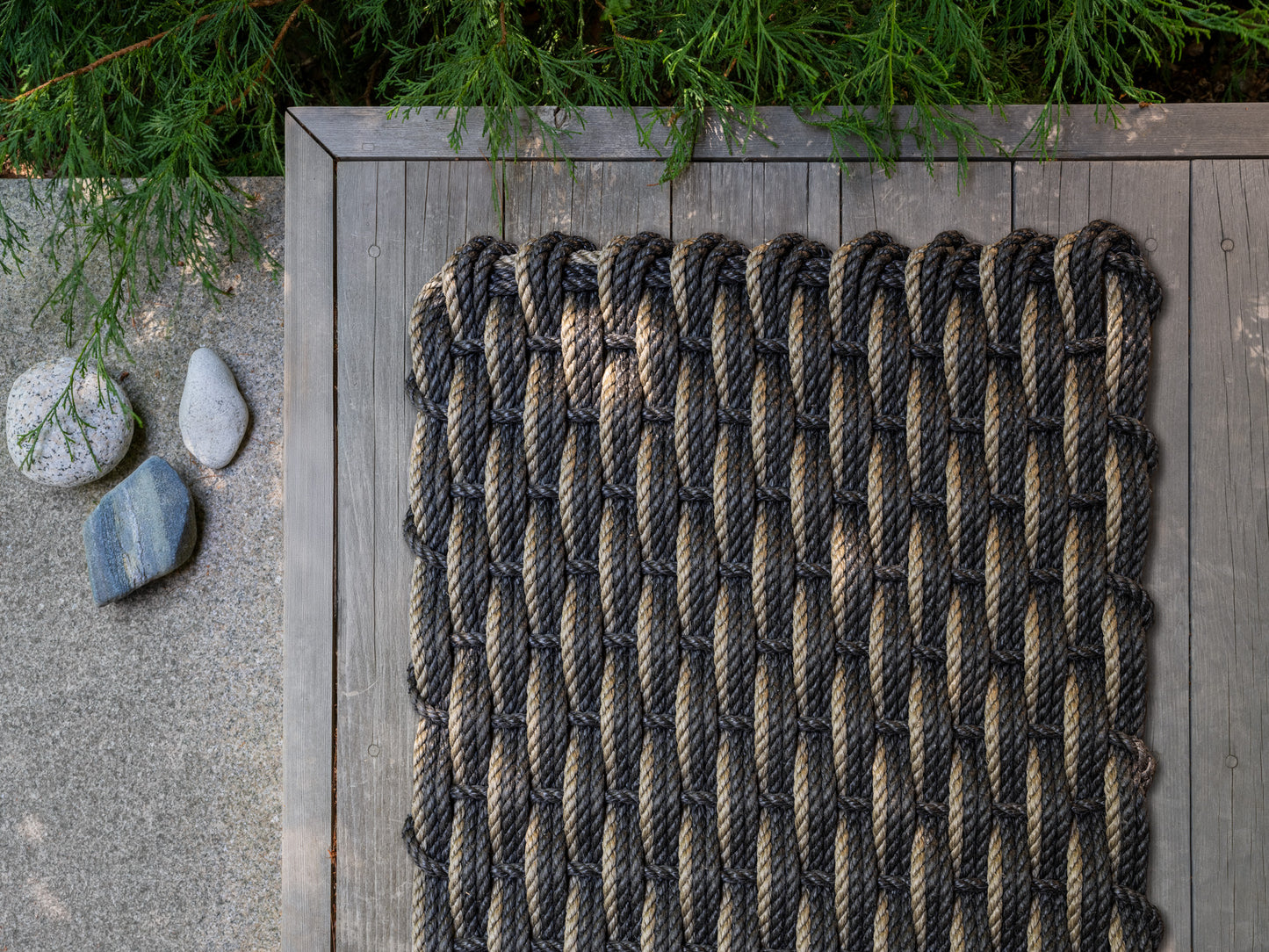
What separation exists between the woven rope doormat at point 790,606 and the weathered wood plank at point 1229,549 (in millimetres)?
101

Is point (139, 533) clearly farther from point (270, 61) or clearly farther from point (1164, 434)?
point (1164, 434)

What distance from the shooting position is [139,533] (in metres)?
1.36

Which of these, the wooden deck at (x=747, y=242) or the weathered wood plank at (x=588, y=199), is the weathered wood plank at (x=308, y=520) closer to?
the wooden deck at (x=747, y=242)

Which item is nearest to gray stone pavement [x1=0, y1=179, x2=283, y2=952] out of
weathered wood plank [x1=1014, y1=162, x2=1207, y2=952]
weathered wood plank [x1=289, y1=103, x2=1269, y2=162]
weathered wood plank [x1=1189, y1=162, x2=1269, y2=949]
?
weathered wood plank [x1=289, y1=103, x2=1269, y2=162]

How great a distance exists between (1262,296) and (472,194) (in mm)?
1147

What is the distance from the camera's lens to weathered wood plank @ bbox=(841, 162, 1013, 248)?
1.17m

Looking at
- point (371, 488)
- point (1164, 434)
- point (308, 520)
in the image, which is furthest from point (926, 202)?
point (308, 520)

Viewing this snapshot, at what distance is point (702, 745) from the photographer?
1107 millimetres

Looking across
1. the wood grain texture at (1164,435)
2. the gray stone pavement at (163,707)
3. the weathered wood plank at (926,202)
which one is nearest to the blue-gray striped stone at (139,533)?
the gray stone pavement at (163,707)

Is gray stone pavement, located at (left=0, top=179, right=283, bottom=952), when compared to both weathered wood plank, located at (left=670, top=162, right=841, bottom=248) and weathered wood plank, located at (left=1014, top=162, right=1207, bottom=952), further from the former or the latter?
weathered wood plank, located at (left=1014, top=162, right=1207, bottom=952)

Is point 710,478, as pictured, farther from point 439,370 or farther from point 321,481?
point 321,481

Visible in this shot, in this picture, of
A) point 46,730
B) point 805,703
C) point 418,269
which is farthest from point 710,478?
point 46,730

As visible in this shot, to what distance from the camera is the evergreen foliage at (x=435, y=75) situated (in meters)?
1.12

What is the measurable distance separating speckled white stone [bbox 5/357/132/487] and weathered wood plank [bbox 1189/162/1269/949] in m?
1.69
